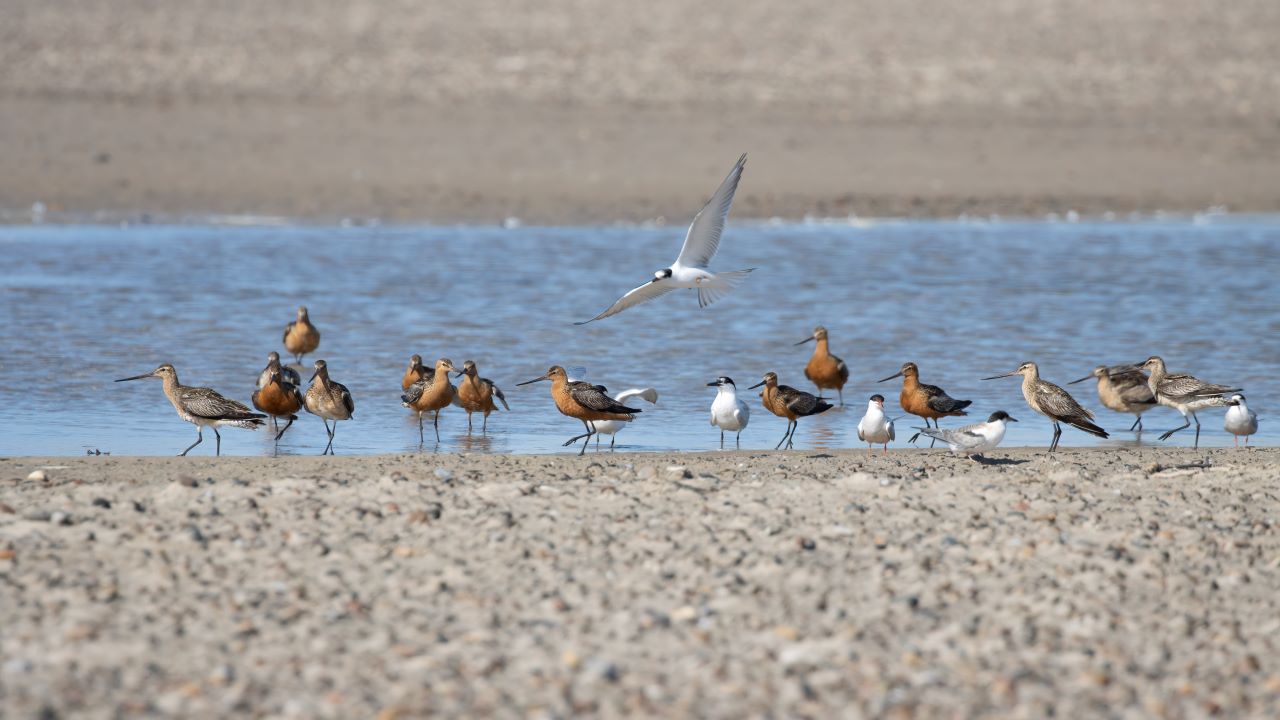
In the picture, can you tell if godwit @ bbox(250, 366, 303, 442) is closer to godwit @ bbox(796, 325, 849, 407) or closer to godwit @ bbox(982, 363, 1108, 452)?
godwit @ bbox(796, 325, 849, 407)

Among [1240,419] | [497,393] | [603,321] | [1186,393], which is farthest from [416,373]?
[1240,419]

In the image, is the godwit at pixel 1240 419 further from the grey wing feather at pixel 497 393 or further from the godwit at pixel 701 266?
the grey wing feather at pixel 497 393

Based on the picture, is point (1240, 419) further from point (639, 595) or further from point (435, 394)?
point (639, 595)

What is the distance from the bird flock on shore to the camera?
1031 centimetres

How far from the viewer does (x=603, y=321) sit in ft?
51.5

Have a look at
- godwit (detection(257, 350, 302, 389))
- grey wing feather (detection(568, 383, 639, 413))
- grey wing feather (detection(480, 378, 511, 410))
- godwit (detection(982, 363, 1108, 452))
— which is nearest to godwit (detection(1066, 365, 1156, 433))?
godwit (detection(982, 363, 1108, 452))

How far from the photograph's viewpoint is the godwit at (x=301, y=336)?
1341cm

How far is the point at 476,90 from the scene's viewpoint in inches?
1014

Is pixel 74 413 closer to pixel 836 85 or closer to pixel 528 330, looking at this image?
pixel 528 330

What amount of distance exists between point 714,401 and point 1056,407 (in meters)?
2.19

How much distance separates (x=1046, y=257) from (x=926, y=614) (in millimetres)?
14110

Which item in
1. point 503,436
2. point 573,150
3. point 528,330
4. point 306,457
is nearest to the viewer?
point 306,457

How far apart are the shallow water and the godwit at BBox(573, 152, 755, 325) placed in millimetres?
921

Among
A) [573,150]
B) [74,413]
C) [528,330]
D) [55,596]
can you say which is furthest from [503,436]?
[573,150]
